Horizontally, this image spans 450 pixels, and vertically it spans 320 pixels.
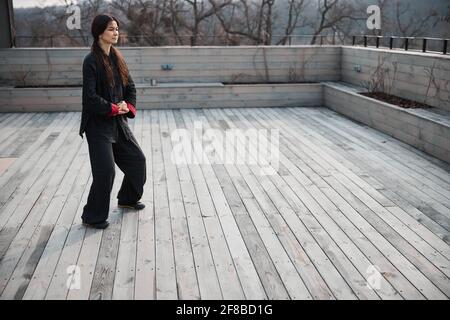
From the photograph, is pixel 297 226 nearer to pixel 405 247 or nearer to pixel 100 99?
pixel 405 247

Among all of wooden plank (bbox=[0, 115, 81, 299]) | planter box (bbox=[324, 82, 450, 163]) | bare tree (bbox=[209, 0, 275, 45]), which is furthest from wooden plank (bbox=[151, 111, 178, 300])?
bare tree (bbox=[209, 0, 275, 45])

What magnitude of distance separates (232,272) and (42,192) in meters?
2.18

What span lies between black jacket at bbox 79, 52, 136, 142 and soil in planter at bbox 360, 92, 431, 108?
4.21 meters

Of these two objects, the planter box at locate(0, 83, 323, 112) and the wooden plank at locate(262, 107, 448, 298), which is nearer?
the wooden plank at locate(262, 107, 448, 298)

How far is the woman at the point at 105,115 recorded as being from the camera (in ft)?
10.2

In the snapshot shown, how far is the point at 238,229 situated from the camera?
3383mm

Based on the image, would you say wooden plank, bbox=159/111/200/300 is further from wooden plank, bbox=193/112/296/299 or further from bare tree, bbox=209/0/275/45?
bare tree, bbox=209/0/275/45

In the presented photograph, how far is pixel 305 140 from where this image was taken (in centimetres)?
608

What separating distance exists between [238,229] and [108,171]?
1001 mm

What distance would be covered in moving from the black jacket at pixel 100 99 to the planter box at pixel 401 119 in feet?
11.4

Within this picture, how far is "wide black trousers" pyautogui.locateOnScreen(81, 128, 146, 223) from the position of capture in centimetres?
323

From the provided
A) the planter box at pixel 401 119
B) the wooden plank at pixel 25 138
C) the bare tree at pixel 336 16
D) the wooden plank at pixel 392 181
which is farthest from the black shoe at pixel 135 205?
the bare tree at pixel 336 16

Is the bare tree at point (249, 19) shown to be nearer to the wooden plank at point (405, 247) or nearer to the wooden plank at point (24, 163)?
the wooden plank at point (24, 163)
